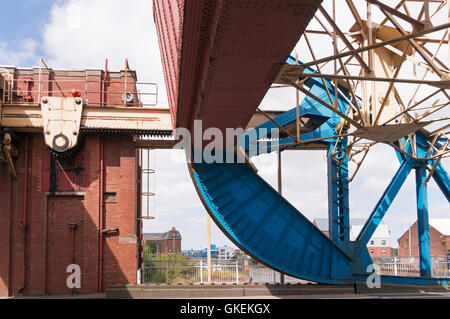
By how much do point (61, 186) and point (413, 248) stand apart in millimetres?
57505

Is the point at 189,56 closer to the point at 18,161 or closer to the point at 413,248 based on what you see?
the point at 18,161

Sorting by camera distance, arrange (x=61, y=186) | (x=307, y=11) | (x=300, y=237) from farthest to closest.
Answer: (x=61, y=186), (x=300, y=237), (x=307, y=11)

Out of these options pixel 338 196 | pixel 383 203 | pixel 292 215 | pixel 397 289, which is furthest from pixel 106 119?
pixel 397 289

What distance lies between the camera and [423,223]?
1526 centimetres

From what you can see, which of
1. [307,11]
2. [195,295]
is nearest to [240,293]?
[195,295]

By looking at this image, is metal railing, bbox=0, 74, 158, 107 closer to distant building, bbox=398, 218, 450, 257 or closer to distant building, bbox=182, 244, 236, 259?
distant building, bbox=182, 244, 236, 259

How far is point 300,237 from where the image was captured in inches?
529

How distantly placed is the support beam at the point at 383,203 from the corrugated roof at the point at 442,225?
149 ft

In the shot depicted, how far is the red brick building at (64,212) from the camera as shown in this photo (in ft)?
49.8

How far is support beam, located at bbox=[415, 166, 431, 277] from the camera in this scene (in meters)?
15.1

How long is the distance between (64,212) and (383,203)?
10989 millimetres

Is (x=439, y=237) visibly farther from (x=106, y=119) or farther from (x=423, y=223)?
(x=106, y=119)

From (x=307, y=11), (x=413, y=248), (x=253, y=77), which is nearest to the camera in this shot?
(x=307, y=11)

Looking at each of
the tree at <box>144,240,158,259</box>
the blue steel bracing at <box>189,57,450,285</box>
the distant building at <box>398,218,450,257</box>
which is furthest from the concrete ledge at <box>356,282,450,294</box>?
the distant building at <box>398,218,450,257</box>
